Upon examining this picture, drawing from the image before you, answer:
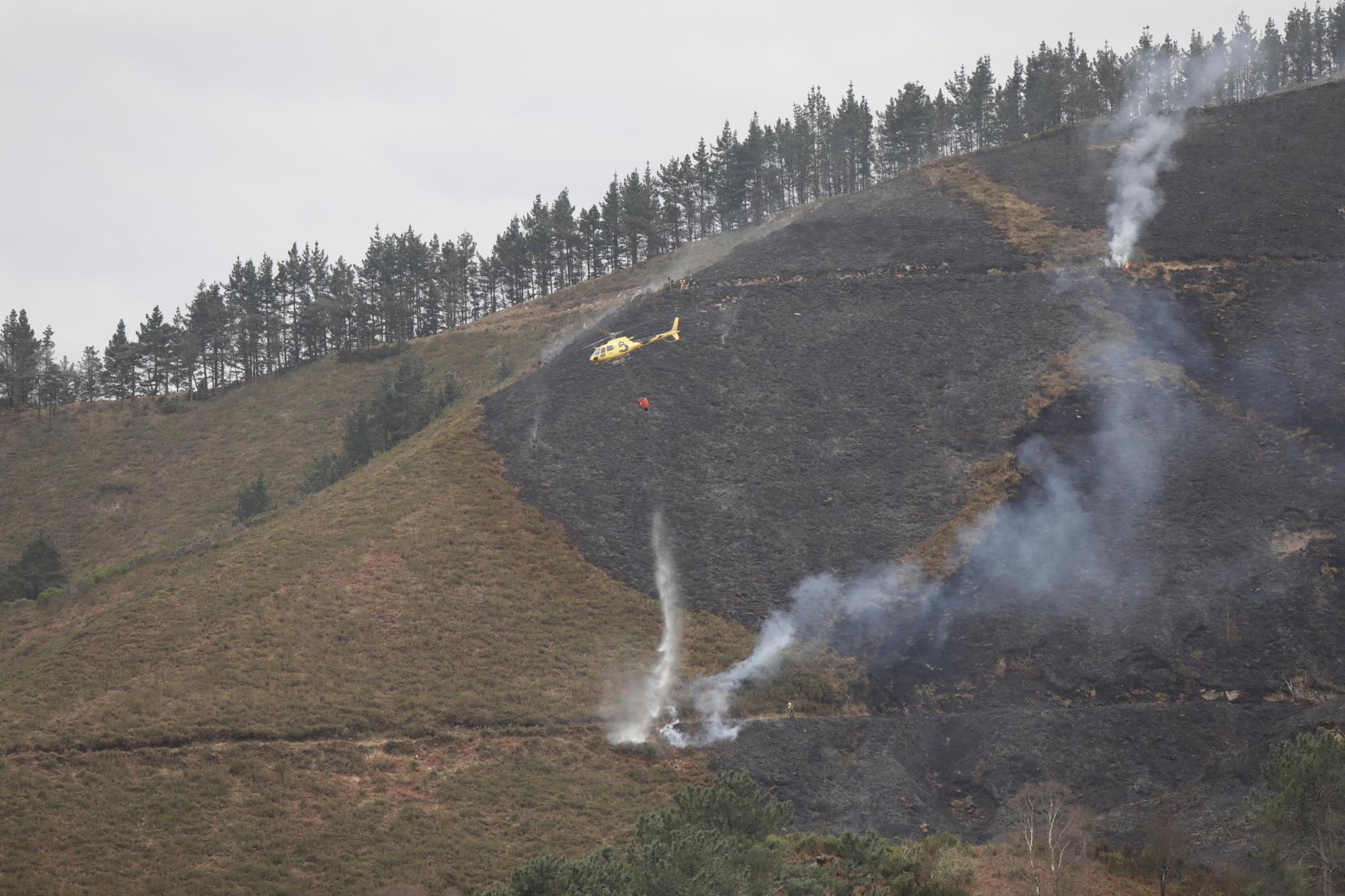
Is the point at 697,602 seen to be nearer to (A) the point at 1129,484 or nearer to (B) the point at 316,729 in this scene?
(B) the point at 316,729

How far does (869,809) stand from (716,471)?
77.6 ft

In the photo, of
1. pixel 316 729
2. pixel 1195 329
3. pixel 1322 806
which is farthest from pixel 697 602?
pixel 1195 329

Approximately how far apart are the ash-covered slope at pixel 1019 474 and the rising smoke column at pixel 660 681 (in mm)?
1150

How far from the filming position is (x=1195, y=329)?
61.7 meters

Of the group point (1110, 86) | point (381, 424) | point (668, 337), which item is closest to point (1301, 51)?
point (1110, 86)

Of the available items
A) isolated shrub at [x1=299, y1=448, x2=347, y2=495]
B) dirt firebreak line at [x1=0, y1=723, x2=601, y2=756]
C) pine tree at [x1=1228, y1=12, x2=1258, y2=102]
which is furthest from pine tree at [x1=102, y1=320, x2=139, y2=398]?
pine tree at [x1=1228, y1=12, x2=1258, y2=102]

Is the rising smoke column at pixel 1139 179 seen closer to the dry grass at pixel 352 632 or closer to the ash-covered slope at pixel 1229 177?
the ash-covered slope at pixel 1229 177

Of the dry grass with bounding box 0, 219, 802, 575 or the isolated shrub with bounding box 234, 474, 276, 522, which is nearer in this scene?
the isolated shrub with bounding box 234, 474, 276, 522

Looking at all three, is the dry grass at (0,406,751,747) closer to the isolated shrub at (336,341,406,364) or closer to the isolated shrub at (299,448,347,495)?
the isolated shrub at (299,448,347,495)

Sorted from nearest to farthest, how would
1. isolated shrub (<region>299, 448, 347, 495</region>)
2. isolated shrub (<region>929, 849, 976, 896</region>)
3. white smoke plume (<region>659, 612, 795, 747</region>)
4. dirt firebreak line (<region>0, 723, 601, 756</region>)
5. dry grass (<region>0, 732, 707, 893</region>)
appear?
isolated shrub (<region>929, 849, 976, 896</region>) < dry grass (<region>0, 732, 707, 893</region>) < dirt firebreak line (<region>0, 723, 601, 756</region>) < white smoke plume (<region>659, 612, 795, 747</region>) < isolated shrub (<region>299, 448, 347, 495</region>)

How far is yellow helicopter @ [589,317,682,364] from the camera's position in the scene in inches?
2653

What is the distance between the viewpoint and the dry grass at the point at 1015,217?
238 ft

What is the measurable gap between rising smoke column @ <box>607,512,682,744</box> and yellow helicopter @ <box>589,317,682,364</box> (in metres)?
19.7

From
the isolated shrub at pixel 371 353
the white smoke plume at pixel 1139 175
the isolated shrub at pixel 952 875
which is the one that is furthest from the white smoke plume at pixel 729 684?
the isolated shrub at pixel 371 353
